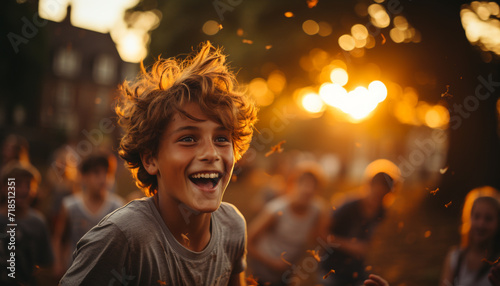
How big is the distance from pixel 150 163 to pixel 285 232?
11.1 ft

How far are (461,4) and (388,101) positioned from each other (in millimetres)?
4140

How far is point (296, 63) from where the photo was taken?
482 inches

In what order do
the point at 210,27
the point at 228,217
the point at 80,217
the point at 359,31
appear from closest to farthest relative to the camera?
the point at 228,217, the point at 80,217, the point at 359,31, the point at 210,27

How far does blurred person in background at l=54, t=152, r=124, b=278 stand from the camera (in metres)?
4.67

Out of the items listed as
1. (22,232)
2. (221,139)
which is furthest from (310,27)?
(221,139)

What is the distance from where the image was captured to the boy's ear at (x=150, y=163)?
217 cm

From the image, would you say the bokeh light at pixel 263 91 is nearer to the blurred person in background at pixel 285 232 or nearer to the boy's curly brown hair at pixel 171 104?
the blurred person in background at pixel 285 232

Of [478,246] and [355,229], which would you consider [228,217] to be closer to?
[478,246]

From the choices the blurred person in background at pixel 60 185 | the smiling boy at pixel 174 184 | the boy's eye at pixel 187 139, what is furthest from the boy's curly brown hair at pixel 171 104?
the blurred person in background at pixel 60 185

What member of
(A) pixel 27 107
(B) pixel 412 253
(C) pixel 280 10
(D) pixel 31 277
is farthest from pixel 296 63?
(A) pixel 27 107

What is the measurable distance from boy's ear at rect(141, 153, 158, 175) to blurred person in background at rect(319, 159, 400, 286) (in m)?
3.51

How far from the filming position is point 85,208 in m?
4.81

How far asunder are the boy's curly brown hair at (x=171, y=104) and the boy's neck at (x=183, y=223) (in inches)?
9.1

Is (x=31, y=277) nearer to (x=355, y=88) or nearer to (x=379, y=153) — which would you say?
(x=355, y=88)
